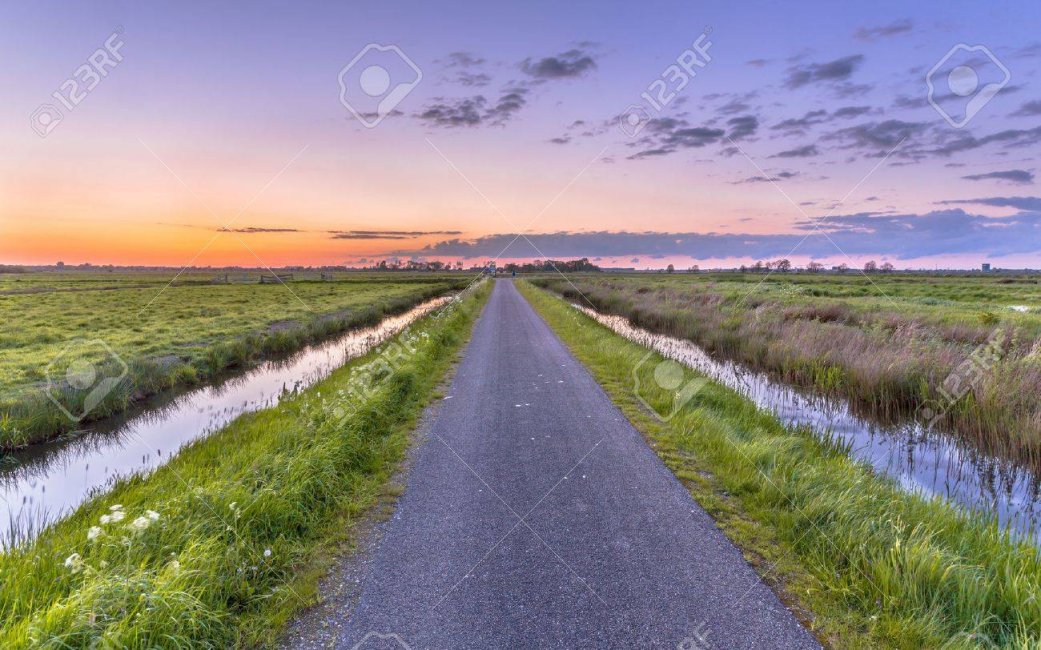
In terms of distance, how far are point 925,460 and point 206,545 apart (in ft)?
34.9

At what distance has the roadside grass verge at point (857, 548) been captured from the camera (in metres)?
3.60

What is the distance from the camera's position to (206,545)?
417cm

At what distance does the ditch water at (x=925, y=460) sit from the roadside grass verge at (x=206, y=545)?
7163mm

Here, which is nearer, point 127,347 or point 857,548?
point 857,548

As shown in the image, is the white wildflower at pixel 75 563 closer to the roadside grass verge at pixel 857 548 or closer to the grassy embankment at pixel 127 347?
the roadside grass verge at pixel 857 548

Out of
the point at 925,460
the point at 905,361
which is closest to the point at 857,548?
the point at 925,460

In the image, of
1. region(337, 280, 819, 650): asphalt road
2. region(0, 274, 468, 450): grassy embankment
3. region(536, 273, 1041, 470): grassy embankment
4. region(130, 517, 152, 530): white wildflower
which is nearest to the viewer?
region(337, 280, 819, 650): asphalt road

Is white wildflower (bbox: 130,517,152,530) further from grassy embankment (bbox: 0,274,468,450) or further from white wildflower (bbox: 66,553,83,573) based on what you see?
grassy embankment (bbox: 0,274,468,450)

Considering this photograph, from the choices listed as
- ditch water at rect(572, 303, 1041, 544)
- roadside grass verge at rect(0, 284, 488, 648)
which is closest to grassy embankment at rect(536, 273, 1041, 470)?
ditch water at rect(572, 303, 1041, 544)

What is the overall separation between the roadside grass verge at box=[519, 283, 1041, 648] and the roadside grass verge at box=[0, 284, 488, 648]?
4.17 metres

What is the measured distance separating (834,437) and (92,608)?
10729 millimetres

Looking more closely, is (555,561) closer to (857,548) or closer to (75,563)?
(857,548)

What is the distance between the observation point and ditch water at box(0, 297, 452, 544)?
22.0ft

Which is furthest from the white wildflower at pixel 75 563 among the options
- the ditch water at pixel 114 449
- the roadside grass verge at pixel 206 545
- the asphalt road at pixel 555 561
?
the ditch water at pixel 114 449
